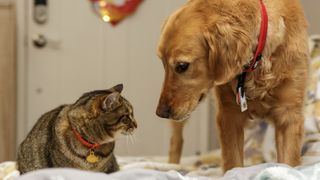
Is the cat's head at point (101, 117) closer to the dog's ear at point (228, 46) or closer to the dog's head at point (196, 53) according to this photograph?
the dog's head at point (196, 53)

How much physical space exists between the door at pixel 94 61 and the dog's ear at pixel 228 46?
5.42ft

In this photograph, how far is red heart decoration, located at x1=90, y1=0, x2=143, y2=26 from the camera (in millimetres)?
3081

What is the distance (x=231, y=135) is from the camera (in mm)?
1833

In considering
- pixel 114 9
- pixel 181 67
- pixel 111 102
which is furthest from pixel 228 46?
pixel 114 9

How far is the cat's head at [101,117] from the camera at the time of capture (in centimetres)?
158

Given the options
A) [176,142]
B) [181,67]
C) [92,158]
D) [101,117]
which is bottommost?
[176,142]

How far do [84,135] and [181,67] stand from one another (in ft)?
1.24

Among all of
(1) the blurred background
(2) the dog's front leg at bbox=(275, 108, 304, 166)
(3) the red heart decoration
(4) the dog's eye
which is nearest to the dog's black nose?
(4) the dog's eye

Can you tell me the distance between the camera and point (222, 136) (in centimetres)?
184

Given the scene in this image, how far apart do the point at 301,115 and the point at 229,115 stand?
0.25 meters

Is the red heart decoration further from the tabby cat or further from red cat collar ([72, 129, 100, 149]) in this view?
red cat collar ([72, 129, 100, 149])

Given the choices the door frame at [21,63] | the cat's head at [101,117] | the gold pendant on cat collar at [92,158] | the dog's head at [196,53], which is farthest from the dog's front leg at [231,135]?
the door frame at [21,63]

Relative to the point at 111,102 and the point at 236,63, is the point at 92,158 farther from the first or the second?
the point at 236,63

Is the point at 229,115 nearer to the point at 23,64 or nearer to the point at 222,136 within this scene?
the point at 222,136
